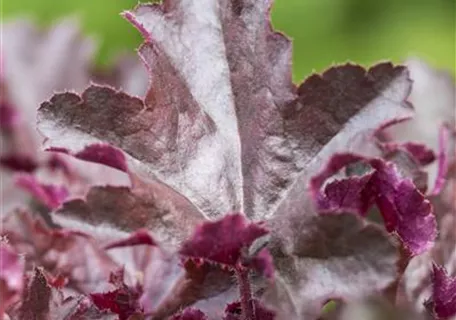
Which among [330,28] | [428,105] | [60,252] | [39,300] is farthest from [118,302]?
[330,28]

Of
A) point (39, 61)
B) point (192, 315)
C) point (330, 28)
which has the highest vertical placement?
point (330, 28)

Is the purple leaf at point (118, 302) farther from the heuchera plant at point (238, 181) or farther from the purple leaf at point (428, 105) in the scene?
the purple leaf at point (428, 105)

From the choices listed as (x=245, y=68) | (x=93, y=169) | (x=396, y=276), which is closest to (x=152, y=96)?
(x=245, y=68)

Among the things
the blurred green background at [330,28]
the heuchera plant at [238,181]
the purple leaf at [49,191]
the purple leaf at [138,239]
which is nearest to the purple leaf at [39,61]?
the purple leaf at [49,191]

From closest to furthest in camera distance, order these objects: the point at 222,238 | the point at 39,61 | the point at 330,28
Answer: the point at 222,238 < the point at 39,61 < the point at 330,28

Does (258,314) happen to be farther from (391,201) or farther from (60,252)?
(60,252)

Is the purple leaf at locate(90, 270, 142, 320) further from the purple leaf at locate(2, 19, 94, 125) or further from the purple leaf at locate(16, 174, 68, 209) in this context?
the purple leaf at locate(2, 19, 94, 125)

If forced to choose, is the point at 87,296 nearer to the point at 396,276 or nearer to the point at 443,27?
the point at 396,276

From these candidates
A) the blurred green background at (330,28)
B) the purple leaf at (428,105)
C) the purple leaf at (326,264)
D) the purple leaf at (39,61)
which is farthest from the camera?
the blurred green background at (330,28)
